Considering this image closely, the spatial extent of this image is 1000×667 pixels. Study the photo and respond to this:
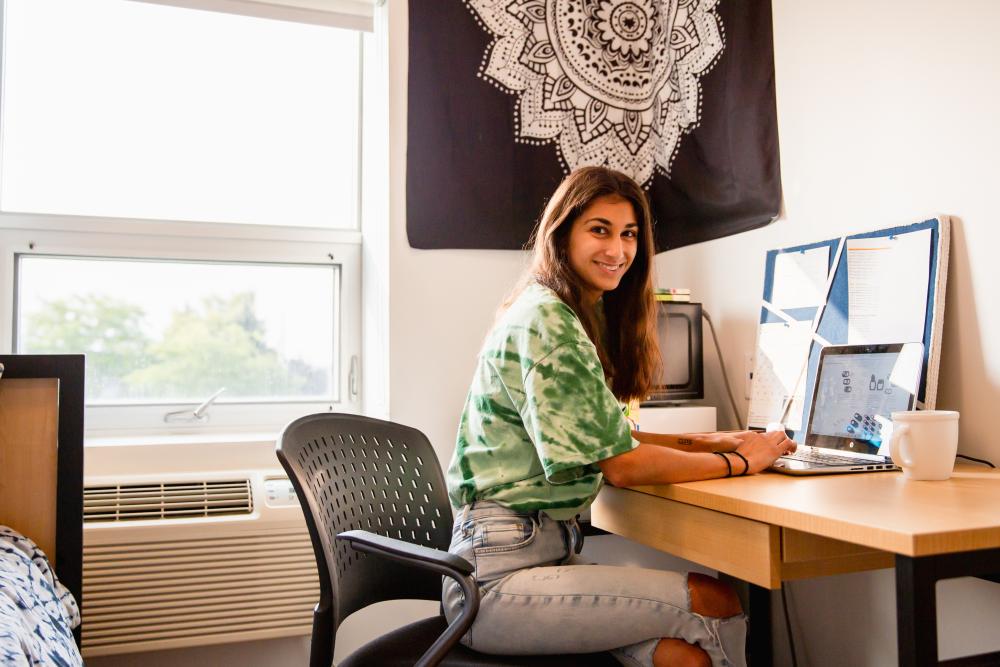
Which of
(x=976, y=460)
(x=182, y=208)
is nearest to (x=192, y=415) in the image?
(x=182, y=208)

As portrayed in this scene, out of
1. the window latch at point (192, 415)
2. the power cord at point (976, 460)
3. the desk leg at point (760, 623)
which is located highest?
the window latch at point (192, 415)

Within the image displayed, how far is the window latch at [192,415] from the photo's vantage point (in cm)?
241

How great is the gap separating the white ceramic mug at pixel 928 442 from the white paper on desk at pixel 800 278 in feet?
1.89

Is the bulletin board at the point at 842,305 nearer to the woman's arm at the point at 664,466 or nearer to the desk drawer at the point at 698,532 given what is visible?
the woman's arm at the point at 664,466

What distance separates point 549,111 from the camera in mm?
2492

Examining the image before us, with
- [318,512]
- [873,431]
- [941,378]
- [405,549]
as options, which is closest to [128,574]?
[318,512]

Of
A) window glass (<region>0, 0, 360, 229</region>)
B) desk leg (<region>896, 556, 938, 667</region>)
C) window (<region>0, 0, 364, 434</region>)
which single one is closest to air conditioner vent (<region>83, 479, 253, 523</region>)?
window (<region>0, 0, 364, 434</region>)

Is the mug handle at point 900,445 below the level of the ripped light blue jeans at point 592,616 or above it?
above

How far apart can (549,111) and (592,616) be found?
170 cm

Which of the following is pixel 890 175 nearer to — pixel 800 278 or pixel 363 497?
pixel 800 278

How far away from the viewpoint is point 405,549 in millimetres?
1158

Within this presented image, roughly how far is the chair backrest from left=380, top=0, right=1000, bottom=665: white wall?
Result: 0.77 metres

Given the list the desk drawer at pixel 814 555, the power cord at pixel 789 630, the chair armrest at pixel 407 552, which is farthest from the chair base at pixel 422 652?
the power cord at pixel 789 630

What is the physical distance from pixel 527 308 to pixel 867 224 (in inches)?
33.7
